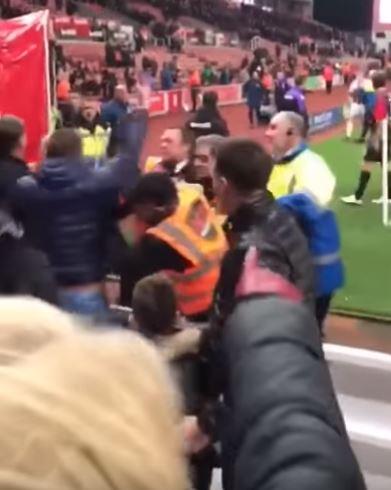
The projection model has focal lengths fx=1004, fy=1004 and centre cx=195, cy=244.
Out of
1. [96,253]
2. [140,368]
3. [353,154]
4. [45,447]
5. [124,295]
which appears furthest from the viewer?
[353,154]

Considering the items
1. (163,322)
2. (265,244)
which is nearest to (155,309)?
(163,322)

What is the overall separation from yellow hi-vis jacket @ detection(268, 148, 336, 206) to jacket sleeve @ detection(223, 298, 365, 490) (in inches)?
152

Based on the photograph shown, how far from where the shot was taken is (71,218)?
4055mm

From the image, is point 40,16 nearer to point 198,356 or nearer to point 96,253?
point 96,253

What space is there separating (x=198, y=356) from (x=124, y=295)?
1.84 metres

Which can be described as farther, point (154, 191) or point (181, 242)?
point (181, 242)

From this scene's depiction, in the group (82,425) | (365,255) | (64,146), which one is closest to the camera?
(82,425)

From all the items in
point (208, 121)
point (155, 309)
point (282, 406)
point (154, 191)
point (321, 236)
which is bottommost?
point (208, 121)

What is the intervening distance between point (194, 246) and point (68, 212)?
639mm

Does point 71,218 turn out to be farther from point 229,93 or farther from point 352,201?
point 229,93

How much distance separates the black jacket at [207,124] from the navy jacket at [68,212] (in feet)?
11.5

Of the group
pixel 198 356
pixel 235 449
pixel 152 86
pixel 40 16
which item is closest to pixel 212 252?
pixel 198 356

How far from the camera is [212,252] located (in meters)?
4.45

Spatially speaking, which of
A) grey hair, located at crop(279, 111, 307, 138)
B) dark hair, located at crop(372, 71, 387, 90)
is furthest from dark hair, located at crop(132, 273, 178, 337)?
dark hair, located at crop(372, 71, 387, 90)
